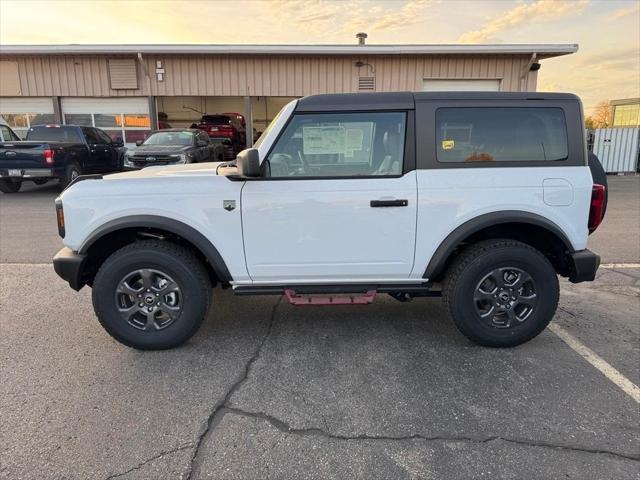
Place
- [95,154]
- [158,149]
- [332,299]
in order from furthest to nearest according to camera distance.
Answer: [95,154]
[158,149]
[332,299]

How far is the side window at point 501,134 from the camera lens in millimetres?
3311

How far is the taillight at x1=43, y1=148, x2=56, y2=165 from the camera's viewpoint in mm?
11133

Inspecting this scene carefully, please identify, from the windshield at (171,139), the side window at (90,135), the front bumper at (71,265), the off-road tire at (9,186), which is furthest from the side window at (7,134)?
Result: the front bumper at (71,265)

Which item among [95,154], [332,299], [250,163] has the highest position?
[95,154]

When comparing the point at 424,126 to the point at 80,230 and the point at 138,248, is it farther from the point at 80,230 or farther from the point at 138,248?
the point at 80,230

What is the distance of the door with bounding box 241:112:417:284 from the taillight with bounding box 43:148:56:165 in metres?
10.3

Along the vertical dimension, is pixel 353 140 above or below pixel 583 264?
above

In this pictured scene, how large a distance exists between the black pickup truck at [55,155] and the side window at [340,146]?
10374mm

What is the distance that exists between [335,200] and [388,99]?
887mm

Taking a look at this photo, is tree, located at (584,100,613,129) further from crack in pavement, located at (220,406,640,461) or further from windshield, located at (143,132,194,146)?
crack in pavement, located at (220,406,640,461)

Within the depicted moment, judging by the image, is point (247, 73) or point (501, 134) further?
point (247, 73)

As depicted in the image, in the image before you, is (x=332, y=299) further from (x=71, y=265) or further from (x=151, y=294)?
(x=71, y=265)

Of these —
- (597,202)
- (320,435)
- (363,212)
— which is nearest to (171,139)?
(363,212)

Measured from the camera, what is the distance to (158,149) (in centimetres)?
1184
